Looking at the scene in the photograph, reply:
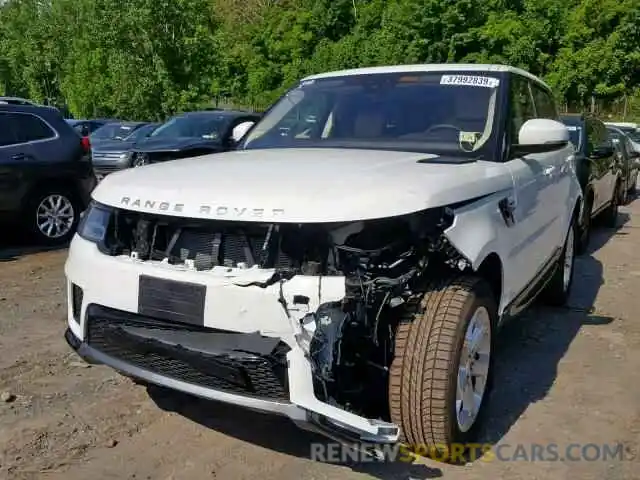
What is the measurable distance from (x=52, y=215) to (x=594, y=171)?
20.7 feet

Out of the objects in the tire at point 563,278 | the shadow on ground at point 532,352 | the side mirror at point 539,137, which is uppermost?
the side mirror at point 539,137

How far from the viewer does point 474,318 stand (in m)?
3.23

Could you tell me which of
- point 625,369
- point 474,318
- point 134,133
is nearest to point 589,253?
point 625,369

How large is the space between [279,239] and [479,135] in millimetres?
1691

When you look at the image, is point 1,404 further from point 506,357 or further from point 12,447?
point 506,357

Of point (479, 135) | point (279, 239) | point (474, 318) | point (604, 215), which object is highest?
point (479, 135)

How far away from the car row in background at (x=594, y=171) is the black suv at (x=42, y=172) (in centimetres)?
571

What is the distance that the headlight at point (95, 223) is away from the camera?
11.1 feet

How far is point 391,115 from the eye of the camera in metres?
4.34

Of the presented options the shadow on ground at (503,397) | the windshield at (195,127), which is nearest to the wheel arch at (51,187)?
the windshield at (195,127)

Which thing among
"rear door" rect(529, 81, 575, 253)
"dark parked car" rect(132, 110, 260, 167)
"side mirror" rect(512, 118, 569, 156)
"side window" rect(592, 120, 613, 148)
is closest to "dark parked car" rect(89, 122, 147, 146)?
"dark parked car" rect(132, 110, 260, 167)

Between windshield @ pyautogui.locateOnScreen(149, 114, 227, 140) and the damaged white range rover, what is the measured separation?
8884mm

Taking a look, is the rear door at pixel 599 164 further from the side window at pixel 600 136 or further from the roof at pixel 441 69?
the roof at pixel 441 69

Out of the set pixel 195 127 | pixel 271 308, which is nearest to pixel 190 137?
pixel 195 127
